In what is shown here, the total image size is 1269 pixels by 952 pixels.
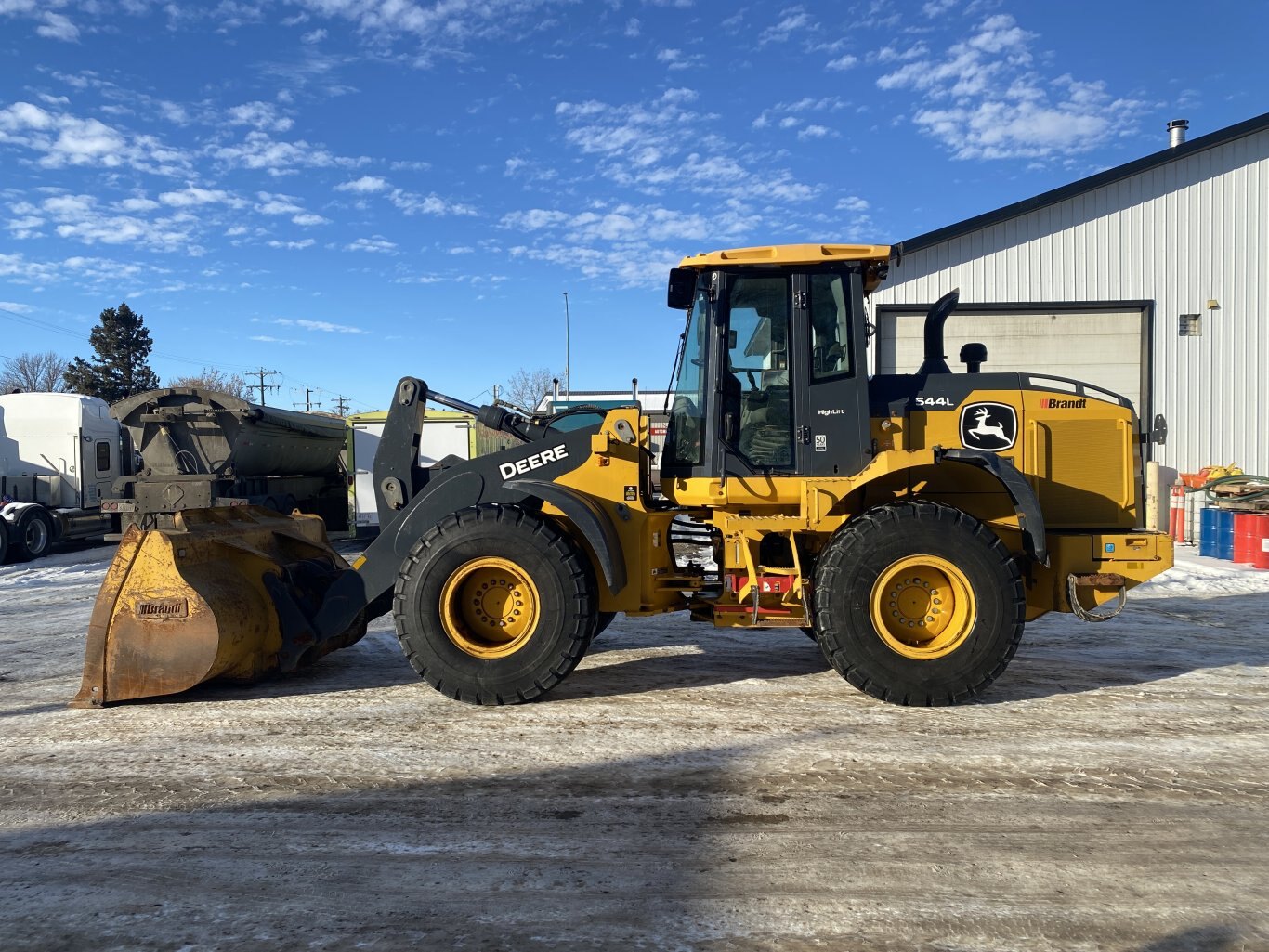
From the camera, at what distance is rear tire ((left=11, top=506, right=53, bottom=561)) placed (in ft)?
47.0

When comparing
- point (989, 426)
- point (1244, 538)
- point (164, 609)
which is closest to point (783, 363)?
point (989, 426)

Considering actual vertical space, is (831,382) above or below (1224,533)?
above

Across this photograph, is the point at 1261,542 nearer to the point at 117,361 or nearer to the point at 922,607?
the point at 922,607

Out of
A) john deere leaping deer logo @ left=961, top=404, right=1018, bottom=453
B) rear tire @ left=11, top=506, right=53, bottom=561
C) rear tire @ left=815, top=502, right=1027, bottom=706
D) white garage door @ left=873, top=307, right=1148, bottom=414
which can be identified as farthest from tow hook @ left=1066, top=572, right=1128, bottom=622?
rear tire @ left=11, top=506, right=53, bottom=561

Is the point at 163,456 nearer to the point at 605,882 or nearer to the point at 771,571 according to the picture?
the point at 771,571

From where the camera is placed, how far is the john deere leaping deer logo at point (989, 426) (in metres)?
5.14

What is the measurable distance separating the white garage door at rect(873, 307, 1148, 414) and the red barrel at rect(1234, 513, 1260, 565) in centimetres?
326

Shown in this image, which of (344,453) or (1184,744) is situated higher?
(344,453)

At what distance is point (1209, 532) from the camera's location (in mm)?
12055

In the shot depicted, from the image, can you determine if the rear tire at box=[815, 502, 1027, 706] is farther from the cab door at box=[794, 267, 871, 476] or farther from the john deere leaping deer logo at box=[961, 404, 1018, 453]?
the john deere leaping deer logo at box=[961, 404, 1018, 453]

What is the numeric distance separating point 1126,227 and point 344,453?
52.2 ft

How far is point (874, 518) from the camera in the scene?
4.71 meters

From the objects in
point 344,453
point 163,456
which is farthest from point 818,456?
point 344,453

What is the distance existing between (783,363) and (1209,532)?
10707 mm
